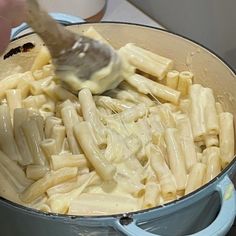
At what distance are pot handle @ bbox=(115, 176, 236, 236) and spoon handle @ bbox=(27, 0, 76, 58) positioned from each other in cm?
28

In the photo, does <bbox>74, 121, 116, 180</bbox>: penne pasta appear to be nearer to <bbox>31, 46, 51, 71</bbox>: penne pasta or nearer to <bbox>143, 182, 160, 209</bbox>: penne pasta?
<bbox>143, 182, 160, 209</bbox>: penne pasta

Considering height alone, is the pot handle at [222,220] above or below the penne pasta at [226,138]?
above

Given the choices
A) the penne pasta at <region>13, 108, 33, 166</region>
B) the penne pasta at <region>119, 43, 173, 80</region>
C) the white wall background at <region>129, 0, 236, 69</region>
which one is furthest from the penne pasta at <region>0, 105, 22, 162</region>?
the white wall background at <region>129, 0, 236, 69</region>

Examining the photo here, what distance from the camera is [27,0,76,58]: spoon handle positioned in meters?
0.78

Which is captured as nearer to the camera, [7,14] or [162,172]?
[7,14]

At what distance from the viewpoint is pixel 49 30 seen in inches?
32.2

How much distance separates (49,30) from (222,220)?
1.12 feet

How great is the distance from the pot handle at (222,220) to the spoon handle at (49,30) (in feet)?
0.93

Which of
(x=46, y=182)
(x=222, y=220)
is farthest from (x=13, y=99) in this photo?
(x=222, y=220)

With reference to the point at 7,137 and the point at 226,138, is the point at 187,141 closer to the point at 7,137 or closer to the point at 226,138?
the point at 226,138

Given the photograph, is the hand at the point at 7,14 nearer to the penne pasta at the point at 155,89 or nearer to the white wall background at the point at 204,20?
the penne pasta at the point at 155,89

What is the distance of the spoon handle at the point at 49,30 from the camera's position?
779mm

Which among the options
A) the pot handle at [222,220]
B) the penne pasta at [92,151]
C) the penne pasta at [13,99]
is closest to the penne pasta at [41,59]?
the penne pasta at [13,99]

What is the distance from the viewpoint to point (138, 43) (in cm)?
106
